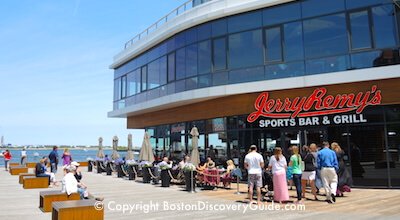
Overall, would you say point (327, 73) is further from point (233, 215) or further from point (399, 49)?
point (233, 215)

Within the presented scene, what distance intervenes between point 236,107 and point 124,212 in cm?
911

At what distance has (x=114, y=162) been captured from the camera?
2238cm

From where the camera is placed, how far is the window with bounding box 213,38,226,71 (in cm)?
1747

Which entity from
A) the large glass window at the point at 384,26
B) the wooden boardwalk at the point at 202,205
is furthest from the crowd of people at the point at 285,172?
the large glass window at the point at 384,26

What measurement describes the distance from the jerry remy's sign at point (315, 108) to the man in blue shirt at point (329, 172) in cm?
394

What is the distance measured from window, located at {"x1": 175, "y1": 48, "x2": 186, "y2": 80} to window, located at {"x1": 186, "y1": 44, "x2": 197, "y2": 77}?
34cm

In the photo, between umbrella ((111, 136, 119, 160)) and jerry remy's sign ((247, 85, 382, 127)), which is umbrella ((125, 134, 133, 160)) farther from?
jerry remy's sign ((247, 85, 382, 127))

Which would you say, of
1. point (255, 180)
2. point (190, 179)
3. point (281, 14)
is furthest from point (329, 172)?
point (281, 14)

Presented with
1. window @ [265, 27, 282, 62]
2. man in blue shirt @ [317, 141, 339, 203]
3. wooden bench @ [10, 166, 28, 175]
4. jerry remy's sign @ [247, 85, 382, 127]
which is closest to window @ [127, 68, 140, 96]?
wooden bench @ [10, 166, 28, 175]

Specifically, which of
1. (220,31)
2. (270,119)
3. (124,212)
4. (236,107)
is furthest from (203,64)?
(124,212)

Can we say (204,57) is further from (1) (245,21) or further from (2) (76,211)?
(2) (76,211)

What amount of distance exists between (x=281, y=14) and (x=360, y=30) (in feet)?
11.7

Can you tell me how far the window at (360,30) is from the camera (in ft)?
46.4

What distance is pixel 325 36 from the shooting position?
15.0 metres
